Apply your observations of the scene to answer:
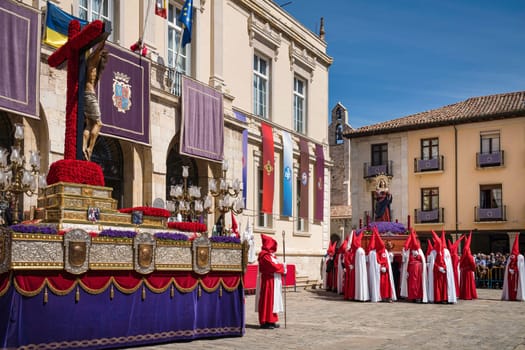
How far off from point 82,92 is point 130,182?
768 centimetres

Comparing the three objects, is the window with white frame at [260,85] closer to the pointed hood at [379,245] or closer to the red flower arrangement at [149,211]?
the pointed hood at [379,245]

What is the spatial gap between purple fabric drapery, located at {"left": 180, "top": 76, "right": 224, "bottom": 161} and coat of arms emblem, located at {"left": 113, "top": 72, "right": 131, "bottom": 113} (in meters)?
2.41

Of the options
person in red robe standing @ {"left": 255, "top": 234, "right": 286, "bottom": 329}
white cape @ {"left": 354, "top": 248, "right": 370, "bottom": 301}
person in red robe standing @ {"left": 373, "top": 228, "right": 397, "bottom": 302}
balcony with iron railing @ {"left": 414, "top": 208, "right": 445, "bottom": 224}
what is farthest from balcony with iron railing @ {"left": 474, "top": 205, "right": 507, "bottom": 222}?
person in red robe standing @ {"left": 255, "top": 234, "right": 286, "bottom": 329}

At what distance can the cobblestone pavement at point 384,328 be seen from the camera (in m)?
10.2

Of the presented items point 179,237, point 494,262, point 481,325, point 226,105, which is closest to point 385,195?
point 226,105

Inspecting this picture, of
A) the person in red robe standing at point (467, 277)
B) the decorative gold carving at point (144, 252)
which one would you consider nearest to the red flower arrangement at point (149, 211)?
the decorative gold carving at point (144, 252)

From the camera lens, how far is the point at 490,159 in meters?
38.0

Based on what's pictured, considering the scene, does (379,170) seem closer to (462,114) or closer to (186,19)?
(462,114)

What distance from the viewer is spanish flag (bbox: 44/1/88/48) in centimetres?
1518

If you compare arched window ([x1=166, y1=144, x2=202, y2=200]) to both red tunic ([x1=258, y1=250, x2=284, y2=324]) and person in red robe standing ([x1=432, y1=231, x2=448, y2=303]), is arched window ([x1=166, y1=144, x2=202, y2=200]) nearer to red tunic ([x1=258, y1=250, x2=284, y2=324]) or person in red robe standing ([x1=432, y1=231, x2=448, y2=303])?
person in red robe standing ([x1=432, y1=231, x2=448, y2=303])

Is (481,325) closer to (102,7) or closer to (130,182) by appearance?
(130,182)

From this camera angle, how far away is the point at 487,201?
38469mm

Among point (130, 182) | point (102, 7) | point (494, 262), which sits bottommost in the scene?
point (494, 262)

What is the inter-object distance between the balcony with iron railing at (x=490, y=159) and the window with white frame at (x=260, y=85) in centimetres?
1700
